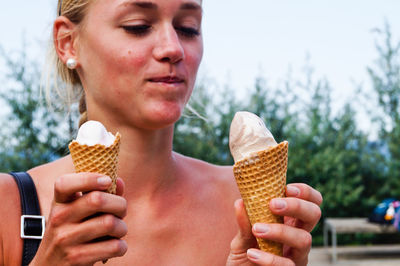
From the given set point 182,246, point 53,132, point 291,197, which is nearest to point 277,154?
point 291,197

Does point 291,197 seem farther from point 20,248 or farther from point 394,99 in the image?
point 394,99

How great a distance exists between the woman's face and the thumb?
563 mm

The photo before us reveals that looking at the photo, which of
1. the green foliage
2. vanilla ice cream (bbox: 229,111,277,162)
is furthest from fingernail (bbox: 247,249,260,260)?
the green foliage

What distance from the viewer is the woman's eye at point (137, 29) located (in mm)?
1985

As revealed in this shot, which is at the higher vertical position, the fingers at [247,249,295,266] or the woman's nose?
the woman's nose

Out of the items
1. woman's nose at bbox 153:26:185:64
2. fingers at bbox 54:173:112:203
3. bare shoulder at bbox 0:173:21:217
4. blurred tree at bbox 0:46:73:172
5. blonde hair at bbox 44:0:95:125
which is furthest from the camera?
blurred tree at bbox 0:46:73:172

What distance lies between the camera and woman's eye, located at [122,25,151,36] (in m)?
1.99

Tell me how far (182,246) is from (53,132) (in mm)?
7993

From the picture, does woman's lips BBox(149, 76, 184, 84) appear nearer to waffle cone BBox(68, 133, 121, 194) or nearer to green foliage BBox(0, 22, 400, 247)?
waffle cone BBox(68, 133, 121, 194)

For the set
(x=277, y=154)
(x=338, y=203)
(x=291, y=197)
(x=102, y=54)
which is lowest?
(x=338, y=203)

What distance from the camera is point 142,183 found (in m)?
2.37

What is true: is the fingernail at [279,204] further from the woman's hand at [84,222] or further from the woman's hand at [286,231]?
the woman's hand at [84,222]

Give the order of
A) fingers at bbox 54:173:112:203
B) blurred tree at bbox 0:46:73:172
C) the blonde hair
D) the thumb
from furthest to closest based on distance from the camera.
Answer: blurred tree at bbox 0:46:73:172
the blonde hair
the thumb
fingers at bbox 54:173:112:203

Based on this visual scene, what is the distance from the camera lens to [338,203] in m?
11.2
